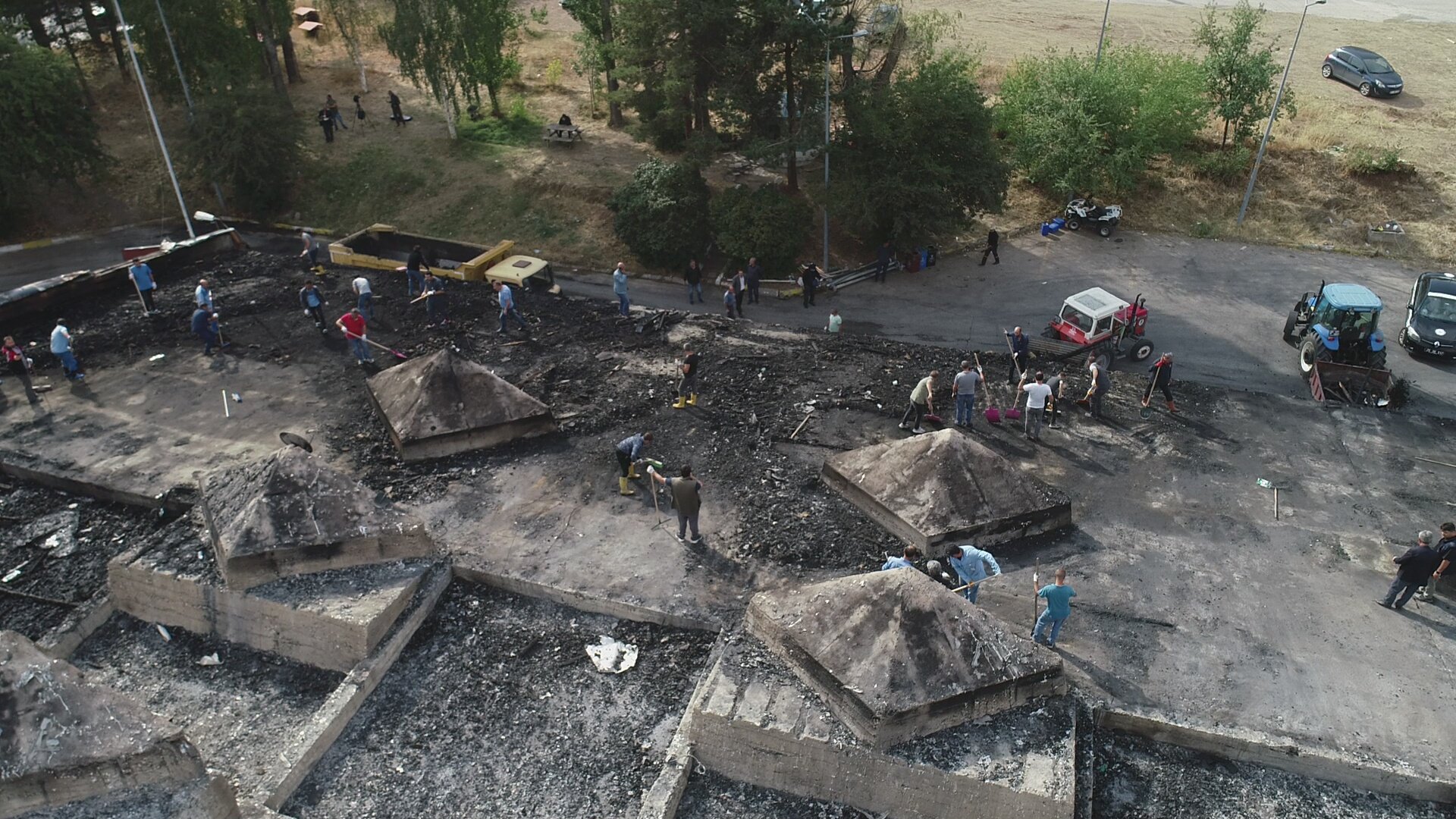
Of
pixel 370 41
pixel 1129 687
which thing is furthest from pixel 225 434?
pixel 370 41

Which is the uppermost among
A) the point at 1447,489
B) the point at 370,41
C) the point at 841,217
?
the point at 370,41

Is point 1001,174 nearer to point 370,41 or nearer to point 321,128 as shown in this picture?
point 321,128

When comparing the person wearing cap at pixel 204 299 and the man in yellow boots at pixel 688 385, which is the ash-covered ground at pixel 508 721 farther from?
the person wearing cap at pixel 204 299

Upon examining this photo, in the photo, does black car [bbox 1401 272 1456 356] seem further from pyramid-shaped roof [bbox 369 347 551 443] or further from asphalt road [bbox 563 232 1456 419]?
pyramid-shaped roof [bbox 369 347 551 443]

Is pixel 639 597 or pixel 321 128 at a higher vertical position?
pixel 321 128

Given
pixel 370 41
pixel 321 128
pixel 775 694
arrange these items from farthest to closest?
1. pixel 370 41
2. pixel 321 128
3. pixel 775 694

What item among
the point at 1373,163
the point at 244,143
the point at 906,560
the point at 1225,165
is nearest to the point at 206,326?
the point at 244,143

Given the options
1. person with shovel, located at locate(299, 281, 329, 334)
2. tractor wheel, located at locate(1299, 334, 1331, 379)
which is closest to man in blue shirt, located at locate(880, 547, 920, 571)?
tractor wheel, located at locate(1299, 334, 1331, 379)

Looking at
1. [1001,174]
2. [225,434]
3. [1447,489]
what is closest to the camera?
[1447,489]
